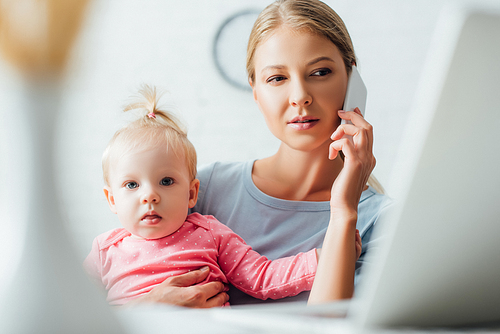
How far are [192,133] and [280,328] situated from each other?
6.47ft

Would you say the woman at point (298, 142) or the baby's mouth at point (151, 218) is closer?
the baby's mouth at point (151, 218)

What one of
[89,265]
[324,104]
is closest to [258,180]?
[324,104]

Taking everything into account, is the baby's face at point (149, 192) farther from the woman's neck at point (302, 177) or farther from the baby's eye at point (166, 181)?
the woman's neck at point (302, 177)

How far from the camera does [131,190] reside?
103 centimetres

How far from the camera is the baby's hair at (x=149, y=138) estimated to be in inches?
42.0

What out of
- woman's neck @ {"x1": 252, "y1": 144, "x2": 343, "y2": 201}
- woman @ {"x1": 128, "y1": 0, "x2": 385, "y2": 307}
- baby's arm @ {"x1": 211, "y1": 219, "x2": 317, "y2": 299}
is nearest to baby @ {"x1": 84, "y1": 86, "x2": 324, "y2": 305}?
baby's arm @ {"x1": 211, "y1": 219, "x2": 317, "y2": 299}

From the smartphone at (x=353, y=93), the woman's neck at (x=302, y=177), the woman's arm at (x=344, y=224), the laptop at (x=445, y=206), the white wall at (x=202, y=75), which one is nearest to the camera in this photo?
the laptop at (x=445, y=206)

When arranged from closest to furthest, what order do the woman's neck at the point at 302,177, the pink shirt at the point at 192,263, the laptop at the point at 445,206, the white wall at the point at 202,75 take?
1. the laptop at the point at 445,206
2. the pink shirt at the point at 192,263
3. the woman's neck at the point at 302,177
4. the white wall at the point at 202,75

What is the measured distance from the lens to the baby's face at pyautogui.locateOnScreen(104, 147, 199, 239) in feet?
3.32

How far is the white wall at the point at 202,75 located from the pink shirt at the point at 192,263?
3.83ft

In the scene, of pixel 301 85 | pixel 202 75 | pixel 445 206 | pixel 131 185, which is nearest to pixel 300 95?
pixel 301 85

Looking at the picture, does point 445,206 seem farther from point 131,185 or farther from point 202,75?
point 202,75

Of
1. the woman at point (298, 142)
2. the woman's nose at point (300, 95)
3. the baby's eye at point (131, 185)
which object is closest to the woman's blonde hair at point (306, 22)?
the woman at point (298, 142)

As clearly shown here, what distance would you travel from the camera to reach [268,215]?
125 cm
